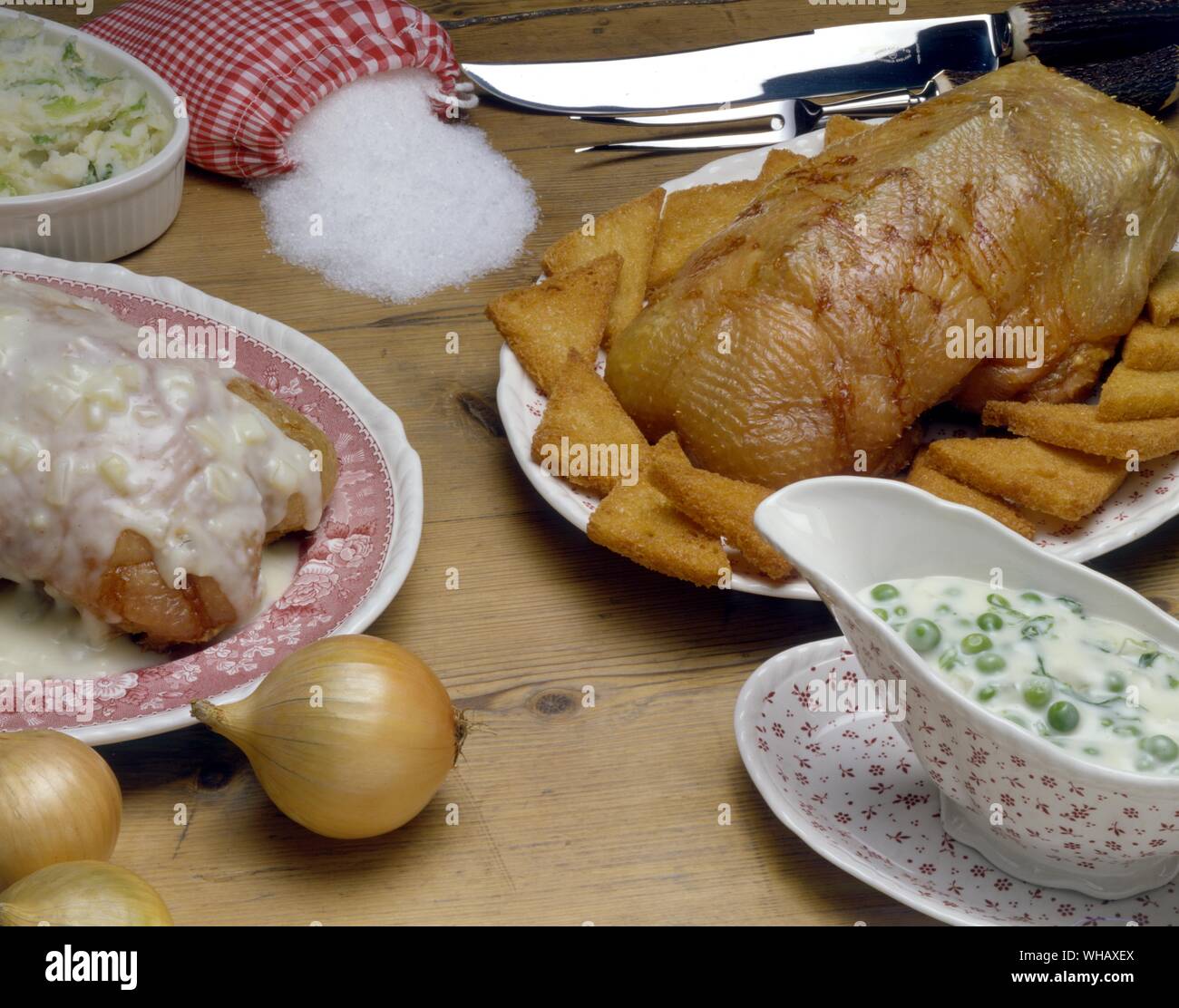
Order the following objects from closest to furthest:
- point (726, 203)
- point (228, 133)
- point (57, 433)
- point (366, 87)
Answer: point (57, 433) → point (726, 203) → point (228, 133) → point (366, 87)

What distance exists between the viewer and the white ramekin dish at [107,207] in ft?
6.38

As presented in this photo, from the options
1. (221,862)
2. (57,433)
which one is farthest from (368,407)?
(221,862)

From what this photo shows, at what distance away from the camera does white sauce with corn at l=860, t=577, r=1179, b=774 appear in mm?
1158

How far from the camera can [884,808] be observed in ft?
4.49

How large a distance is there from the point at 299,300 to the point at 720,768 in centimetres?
101

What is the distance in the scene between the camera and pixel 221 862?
135 centimetres

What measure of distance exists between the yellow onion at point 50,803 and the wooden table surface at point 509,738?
14cm

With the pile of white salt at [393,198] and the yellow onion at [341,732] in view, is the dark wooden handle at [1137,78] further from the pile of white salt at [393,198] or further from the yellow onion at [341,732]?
the yellow onion at [341,732]

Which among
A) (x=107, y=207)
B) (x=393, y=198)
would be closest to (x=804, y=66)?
(x=393, y=198)

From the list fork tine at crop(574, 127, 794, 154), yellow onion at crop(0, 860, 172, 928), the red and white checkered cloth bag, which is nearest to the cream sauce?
yellow onion at crop(0, 860, 172, 928)

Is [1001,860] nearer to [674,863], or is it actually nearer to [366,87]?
[674,863]

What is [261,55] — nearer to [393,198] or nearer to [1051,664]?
[393,198]

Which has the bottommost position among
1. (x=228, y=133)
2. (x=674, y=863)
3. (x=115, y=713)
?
(x=674, y=863)

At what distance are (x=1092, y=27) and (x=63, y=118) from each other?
62.5 inches
